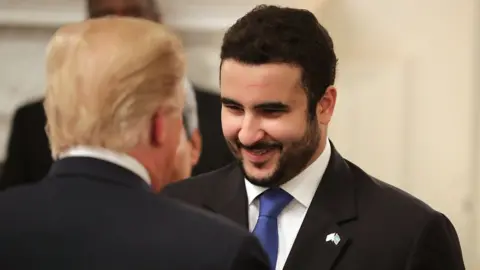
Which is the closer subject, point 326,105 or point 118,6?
point 326,105

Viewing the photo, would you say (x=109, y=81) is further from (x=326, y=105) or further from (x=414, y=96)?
(x=414, y=96)

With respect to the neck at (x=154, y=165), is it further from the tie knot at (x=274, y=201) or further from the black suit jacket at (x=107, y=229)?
the tie knot at (x=274, y=201)

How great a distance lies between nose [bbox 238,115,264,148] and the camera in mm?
1340

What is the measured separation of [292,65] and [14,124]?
1.12 meters

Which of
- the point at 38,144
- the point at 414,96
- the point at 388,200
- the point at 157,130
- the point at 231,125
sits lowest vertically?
the point at 38,144

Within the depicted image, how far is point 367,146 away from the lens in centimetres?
252

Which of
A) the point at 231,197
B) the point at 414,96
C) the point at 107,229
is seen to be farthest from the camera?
the point at 414,96

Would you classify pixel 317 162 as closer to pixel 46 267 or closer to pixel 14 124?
pixel 46 267

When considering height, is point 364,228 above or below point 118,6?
Result: below

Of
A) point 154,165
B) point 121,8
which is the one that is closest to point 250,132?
point 154,165

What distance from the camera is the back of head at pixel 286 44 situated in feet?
4.40

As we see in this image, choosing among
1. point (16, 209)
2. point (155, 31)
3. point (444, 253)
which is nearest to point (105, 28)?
point (155, 31)

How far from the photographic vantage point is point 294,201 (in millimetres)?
1401

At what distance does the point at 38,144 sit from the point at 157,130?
1.27m
